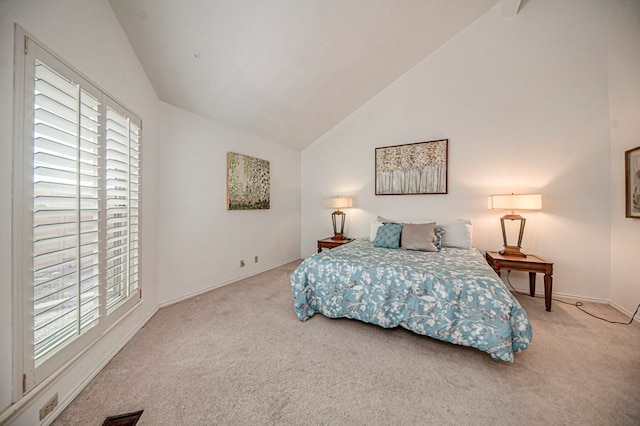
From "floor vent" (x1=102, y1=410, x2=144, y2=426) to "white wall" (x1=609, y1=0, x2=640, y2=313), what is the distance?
14.0 ft

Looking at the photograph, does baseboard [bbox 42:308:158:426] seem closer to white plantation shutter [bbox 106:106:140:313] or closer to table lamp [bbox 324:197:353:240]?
white plantation shutter [bbox 106:106:140:313]

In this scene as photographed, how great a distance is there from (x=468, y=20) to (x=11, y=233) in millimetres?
4946

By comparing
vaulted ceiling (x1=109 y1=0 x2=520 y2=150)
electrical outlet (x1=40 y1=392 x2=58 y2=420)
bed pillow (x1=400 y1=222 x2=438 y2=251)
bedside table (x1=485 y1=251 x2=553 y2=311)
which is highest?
vaulted ceiling (x1=109 y1=0 x2=520 y2=150)

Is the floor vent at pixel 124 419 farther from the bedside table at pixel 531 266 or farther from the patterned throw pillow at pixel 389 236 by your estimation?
the bedside table at pixel 531 266

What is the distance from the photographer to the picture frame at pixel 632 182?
2262 mm

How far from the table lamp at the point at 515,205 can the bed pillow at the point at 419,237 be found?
0.79 m

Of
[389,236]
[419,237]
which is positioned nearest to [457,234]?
[419,237]

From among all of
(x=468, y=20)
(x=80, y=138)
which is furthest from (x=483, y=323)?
(x=468, y=20)

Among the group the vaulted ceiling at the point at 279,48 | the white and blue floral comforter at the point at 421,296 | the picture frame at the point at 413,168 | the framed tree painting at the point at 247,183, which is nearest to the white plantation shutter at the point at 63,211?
the vaulted ceiling at the point at 279,48

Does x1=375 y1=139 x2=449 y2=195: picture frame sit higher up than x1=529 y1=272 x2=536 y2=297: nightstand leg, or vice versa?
x1=375 y1=139 x2=449 y2=195: picture frame

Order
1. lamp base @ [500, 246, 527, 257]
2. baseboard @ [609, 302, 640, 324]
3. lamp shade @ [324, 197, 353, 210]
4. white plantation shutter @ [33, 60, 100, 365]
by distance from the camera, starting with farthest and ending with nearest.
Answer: lamp shade @ [324, 197, 353, 210], lamp base @ [500, 246, 527, 257], baseboard @ [609, 302, 640, 324], white plantation shutter @ [33, 60, 100, 365]

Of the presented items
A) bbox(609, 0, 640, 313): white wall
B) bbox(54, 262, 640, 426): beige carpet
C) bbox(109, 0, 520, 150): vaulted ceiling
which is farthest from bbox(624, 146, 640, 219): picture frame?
bbox(109, 0, 520, 150): vaulted ceiling

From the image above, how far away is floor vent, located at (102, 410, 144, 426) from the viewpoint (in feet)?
3.95

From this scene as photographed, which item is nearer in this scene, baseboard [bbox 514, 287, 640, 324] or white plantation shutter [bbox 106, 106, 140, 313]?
white plantation shutter [bbox 106, 106, 140, 313]
